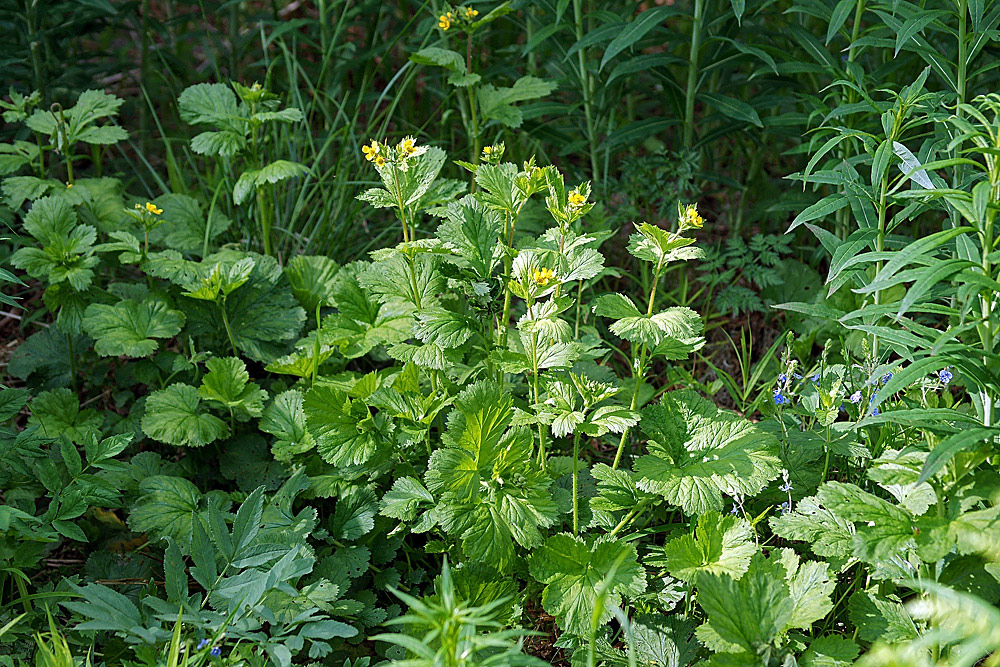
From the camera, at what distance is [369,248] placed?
2.87 metres

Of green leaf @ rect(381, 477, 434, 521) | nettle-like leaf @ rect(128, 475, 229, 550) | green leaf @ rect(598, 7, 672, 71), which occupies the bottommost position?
nettle-like leaf @ rect(128, 475, 229, 550)

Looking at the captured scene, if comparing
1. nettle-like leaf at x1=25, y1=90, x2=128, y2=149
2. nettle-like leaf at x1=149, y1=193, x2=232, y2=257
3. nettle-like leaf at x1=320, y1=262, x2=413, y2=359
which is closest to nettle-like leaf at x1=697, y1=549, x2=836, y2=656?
nettle-like leaf at x1=320, y1=262, x2=413, y2=359

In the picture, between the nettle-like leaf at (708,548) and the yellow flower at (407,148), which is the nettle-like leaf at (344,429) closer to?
the yellow flower at (407,148)

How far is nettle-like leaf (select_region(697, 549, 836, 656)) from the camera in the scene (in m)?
1.51

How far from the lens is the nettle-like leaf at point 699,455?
169cm

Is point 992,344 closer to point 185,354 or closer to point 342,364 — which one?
point 342,364

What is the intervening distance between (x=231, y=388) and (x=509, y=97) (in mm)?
1210

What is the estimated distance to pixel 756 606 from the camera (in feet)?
5.01

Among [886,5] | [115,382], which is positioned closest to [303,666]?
[115,382]

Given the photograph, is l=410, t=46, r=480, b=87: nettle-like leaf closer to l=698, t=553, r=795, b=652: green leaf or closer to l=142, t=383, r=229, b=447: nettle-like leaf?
l=142, t=383, r=229, b=447: nettle-like leaf

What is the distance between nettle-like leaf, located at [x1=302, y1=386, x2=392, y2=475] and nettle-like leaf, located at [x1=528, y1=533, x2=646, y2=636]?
1.47 feet

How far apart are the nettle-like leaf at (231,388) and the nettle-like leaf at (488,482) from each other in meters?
0.60

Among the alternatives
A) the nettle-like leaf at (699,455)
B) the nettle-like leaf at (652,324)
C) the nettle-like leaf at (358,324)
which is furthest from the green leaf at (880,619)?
the nettle-like leaf at (358,324)

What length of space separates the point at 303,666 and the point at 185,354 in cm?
102
